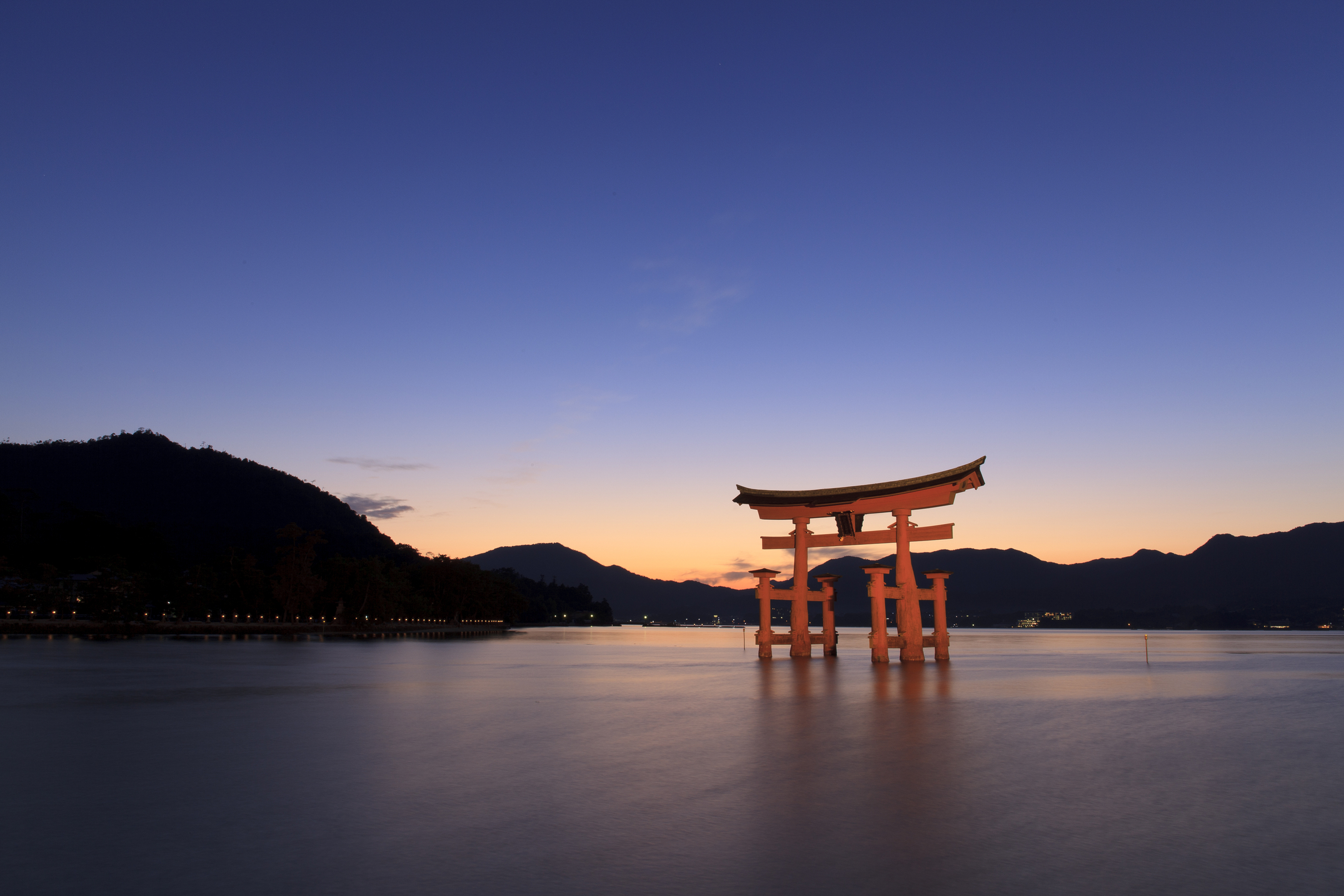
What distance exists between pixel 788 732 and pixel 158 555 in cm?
12135

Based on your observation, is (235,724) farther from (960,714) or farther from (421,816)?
(960,714)

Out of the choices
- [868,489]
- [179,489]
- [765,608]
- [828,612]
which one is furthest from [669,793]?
[179,489]

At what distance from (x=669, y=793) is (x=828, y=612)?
31.6 m

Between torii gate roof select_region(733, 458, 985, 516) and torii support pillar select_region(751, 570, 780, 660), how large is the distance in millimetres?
3192

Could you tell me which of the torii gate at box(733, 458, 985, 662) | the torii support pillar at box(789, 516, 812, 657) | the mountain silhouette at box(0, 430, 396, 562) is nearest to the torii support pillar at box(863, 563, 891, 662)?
the torii gate at box(733, 458, 985, 662)

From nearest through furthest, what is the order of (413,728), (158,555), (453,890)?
(453,890) → (413,728) → (158,555)

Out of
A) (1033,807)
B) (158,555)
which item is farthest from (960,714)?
(158,555)

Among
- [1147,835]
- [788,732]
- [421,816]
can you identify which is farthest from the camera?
[788,732]

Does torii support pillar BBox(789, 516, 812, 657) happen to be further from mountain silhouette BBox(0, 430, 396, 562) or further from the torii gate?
mountain silhouette BBox(0, 430, 396, 562)

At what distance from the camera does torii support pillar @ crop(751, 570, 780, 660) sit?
36.1 m

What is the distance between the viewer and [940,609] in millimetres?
36000

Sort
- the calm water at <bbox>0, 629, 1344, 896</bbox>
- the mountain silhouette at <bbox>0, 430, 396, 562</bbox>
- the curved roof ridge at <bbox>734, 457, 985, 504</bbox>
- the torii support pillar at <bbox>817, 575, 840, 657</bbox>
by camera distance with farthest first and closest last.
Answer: the mountain silhouette at <bbox>0, 430, 396, 562</bbox> → the torii support pillar at <bbox>817, 575, 840, 657</bbox> → the curved roof ridge at <bbox>734, 457, 985, 504</bbox> → the calm water at <bbox>0, 629, 1344, 896</bbox>

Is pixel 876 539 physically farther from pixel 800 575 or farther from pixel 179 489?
pixel 179 489

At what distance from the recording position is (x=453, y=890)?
20.4 ft
